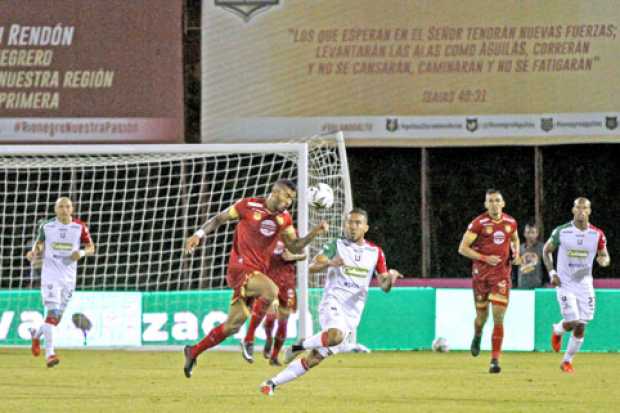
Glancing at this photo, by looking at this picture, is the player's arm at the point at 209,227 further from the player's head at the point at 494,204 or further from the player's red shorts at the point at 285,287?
the player's head at the point at 494,204

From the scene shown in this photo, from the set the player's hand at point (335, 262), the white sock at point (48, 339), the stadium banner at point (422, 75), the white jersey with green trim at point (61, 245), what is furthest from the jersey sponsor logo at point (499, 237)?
the stadium banner at point (422, 75)

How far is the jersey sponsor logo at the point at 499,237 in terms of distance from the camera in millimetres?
16688

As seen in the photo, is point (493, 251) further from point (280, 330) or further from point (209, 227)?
point (209, 227)

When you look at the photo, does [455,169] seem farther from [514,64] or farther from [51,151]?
[51,151]

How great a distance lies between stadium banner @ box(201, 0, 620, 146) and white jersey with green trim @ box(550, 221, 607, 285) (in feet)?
19.5

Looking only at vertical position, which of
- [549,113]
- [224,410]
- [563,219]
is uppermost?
[549,113]

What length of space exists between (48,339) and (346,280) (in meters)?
4.88

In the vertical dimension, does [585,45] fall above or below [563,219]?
above

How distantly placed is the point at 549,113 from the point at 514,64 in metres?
0.90

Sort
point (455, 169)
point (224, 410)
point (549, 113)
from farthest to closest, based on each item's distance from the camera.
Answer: point (455, 169) → point (549, 113) → point (224, 410)

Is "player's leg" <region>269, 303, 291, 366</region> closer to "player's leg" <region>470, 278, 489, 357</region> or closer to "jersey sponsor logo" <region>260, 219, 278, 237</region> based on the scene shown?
"player's leg" <region>470, 278, 489, 357</region>

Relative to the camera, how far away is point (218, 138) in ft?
75.6

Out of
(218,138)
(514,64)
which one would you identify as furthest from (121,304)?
(514,64)

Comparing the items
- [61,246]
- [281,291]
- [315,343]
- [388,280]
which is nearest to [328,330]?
[315,343]
